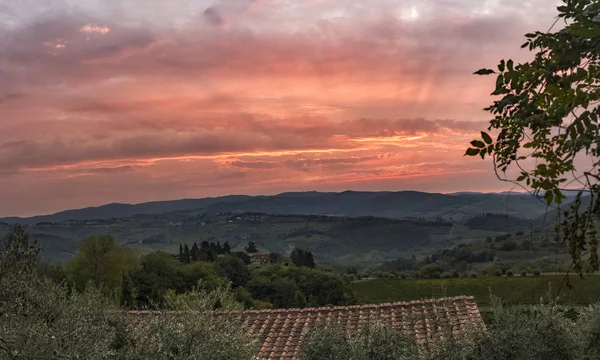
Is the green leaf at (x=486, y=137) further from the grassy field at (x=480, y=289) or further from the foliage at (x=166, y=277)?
the grassy field at (x=480, y=289)

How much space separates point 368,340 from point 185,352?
19.7 ft

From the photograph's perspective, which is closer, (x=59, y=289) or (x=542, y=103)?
(x=542, y=103)

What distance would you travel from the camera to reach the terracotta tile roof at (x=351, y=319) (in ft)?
60.3

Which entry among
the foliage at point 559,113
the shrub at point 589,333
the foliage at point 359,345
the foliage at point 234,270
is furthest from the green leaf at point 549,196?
the foliage at point 234,270

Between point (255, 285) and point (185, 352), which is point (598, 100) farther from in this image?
point (255, 285)

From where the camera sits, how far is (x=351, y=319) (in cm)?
2081

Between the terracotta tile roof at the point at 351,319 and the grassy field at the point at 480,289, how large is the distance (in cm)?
3879

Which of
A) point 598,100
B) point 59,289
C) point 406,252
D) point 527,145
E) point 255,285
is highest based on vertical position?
point 598,100

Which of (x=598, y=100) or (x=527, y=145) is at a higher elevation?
(x=598, y=100)

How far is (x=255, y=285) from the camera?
221 feet

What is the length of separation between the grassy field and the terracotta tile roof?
38794 millimetres

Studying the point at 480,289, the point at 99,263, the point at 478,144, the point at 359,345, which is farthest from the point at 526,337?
the point at 480,289

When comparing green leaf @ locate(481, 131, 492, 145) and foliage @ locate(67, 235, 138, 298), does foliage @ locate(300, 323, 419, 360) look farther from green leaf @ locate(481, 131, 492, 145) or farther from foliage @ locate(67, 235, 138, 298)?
foliage @ locate(67, 235, 138, 298)

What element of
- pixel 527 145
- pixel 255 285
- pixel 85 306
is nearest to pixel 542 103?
pixel 527 145
